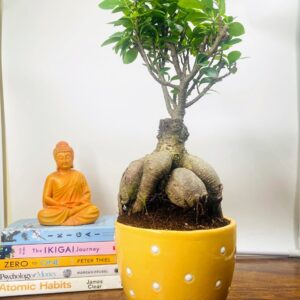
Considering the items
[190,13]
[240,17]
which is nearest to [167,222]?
[190,13]

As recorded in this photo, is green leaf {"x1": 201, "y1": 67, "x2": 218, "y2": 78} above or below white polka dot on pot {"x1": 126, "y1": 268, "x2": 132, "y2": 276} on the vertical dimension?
above

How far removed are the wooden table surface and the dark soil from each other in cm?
22

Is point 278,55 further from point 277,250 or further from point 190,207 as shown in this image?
point 190,207

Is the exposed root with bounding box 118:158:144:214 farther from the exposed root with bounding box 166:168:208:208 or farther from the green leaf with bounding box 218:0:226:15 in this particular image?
the green leaf with bounding box 218:0:226:15

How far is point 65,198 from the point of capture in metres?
0.85

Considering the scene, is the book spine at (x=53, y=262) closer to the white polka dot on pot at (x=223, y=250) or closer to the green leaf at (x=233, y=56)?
the white polka dot on pot at (x=223, y=250)

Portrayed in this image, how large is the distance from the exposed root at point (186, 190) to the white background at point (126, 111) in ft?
1.53

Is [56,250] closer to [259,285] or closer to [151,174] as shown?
[151,174]

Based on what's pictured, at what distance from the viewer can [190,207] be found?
54 centimetres

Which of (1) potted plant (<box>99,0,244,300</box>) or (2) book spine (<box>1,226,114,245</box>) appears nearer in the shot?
(1) potted plant (<box>99,0,244,300</box>)

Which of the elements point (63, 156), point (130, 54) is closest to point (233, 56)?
point (130, 54)

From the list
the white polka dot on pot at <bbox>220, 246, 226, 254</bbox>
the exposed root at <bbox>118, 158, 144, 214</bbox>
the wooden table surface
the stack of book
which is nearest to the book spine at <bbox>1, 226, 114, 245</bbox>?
the stack of book

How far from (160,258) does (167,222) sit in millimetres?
56

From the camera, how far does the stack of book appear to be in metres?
0.72
